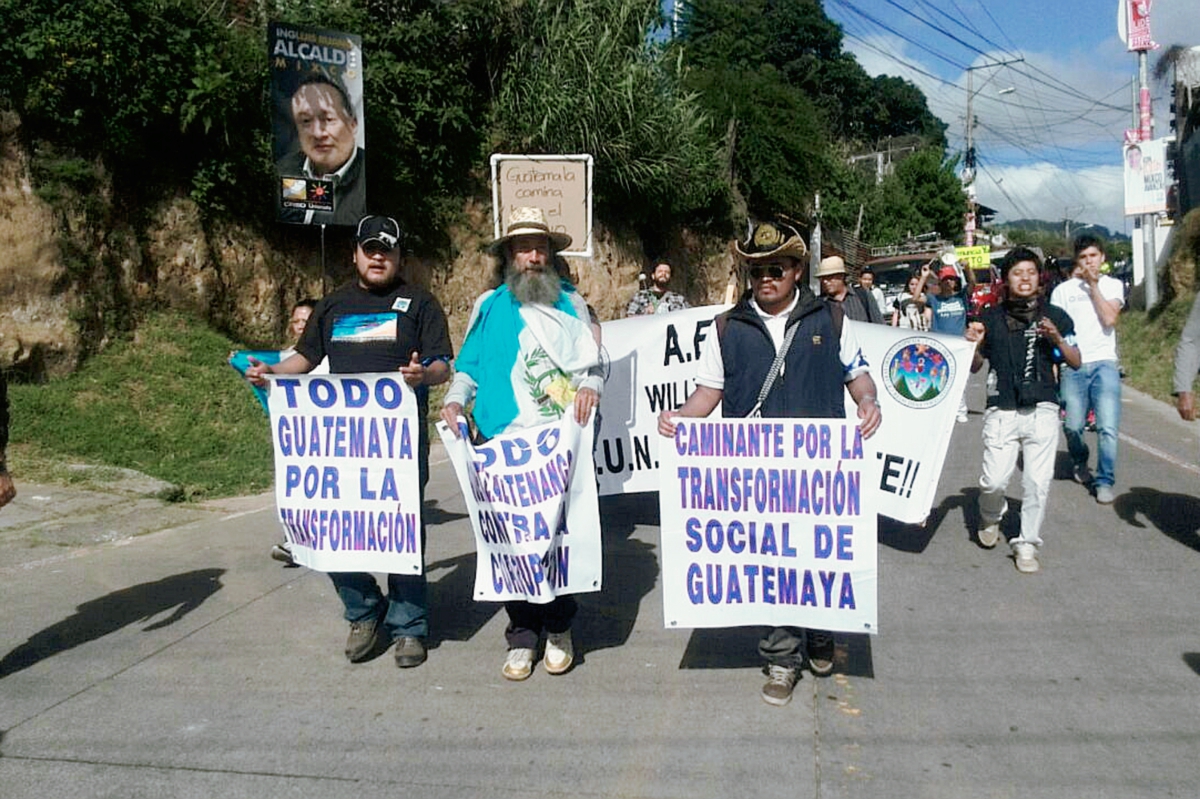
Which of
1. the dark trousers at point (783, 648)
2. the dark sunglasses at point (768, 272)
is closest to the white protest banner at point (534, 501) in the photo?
the dark trousers at point (783, 648)

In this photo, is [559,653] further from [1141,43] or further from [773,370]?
[1141,43]

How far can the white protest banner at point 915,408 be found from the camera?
6.66 metres

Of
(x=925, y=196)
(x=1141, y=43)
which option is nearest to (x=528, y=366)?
(x=1141, y=43)

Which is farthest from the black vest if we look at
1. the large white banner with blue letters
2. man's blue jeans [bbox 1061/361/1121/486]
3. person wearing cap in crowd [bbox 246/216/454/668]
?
man's blue jeans [bbox 1061/361/1121/486]

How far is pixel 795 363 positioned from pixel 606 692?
1.55 meters

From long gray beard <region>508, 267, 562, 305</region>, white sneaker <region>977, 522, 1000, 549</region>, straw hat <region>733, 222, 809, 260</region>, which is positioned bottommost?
white sneaker <region>977, 522, 1000, 549</region>

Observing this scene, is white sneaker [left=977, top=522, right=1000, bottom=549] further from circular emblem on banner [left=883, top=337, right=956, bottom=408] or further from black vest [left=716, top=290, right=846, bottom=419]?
black vest [left=716, top=290, right=846, bottom=419]

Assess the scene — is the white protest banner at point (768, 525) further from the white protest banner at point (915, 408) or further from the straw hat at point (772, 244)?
the white protest banner at point (915, 408)

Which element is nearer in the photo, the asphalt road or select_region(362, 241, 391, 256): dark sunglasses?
the asphalt road

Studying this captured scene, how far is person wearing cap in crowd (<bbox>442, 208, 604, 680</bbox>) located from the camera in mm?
4578

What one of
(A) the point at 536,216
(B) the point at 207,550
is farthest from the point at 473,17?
(A) the point at 536,216

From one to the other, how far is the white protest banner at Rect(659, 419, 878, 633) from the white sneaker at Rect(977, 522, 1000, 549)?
291 centimetres

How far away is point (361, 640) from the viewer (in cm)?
477

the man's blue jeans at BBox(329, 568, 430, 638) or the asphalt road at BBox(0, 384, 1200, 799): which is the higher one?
the man's blue jeans at BBox(329, 568, 430, 638)
